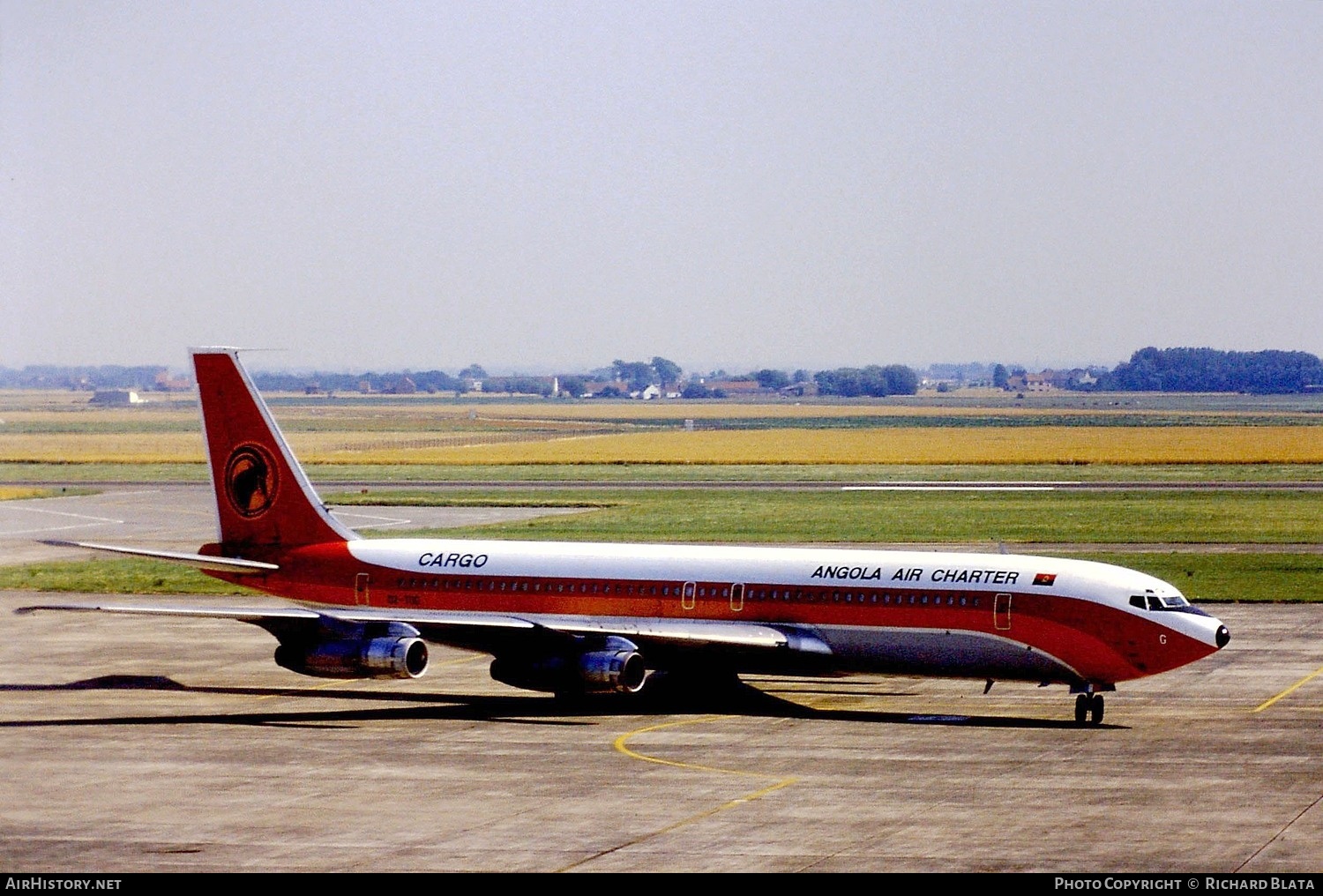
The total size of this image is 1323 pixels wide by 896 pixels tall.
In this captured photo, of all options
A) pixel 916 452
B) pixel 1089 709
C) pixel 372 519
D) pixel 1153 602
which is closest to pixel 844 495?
pixel 372 519

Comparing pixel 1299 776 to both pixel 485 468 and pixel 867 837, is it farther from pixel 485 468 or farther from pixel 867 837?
pixel 485 468

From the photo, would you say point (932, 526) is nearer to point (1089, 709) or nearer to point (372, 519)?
point (372, 519)

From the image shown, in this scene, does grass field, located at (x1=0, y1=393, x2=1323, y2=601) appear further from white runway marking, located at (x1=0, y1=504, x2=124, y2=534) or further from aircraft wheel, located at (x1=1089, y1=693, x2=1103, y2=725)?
aircraft wheel, located at (x1=1089, y1=693, x2=1103, y2=725)

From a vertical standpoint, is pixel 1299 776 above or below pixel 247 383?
below

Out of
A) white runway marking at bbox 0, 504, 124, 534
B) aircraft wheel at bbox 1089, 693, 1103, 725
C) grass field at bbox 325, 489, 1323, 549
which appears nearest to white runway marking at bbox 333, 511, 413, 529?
grass field at bbox 325, 489, 1323, 549

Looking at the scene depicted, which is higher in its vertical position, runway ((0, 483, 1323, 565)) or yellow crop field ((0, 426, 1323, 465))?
yellow crop field ((0, 426, 1323, 465))

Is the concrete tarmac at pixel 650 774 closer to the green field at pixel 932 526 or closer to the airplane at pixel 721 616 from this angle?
the airplane at pixel 721 616

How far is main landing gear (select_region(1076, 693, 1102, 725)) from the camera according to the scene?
1755 inches

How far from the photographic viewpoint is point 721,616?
157 feet

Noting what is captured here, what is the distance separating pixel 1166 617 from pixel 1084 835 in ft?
43.8

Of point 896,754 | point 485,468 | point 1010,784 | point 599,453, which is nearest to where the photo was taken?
point 1010,784

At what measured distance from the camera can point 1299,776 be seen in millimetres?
37531

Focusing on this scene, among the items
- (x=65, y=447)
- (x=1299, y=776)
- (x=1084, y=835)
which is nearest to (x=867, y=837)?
(x=1084, y=835)

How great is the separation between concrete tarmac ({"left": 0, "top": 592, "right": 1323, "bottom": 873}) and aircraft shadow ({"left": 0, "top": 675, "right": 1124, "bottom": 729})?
0.16 metres
